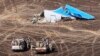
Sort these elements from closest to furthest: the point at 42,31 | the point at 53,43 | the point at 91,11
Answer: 1. the point at 53,43
2. the point at 42,31
3. the point at 91,11

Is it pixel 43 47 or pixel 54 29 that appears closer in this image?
pixel 43 47

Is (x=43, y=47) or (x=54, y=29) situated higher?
(x=43, y=47)

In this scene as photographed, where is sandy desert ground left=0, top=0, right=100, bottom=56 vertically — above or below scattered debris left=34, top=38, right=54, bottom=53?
below

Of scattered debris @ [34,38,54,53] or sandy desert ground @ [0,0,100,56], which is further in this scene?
sandy desert ground @ [0,0,100,56]

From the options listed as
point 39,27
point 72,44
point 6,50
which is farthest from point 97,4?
point 6,50

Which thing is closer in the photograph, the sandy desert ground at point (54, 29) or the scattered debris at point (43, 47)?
the scattered debris at point (43, 47)

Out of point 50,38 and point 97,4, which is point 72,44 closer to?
point 50,38

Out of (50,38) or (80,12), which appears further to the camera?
(80,12)

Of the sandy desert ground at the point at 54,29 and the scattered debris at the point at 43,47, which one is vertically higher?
the scattered debris at the point at 43,47
